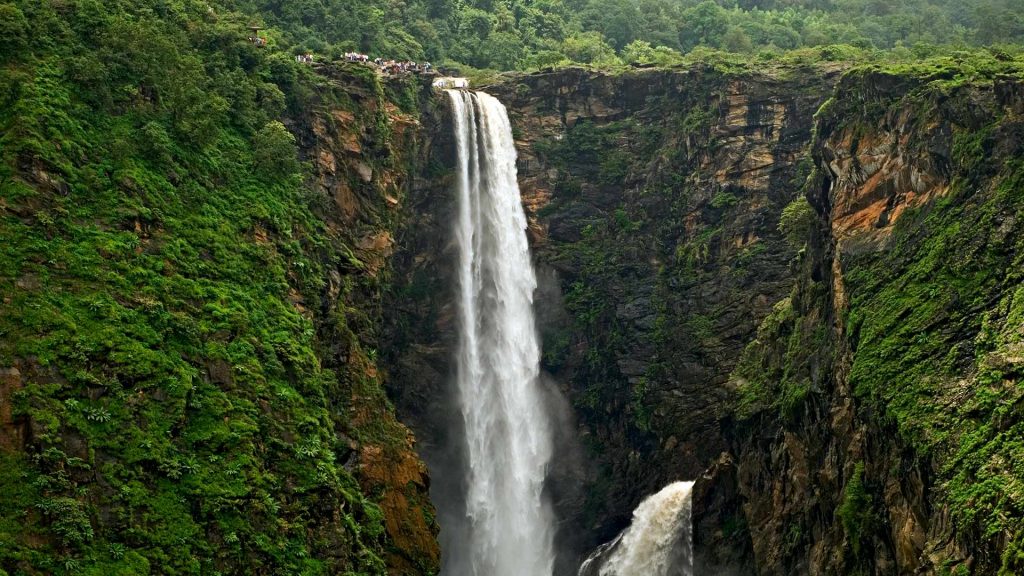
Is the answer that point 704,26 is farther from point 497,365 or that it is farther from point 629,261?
point 497,365

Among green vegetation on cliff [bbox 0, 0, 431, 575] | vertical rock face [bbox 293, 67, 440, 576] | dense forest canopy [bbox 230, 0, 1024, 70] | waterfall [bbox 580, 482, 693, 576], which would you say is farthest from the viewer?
dense forest canopy [bbox 230, 0, 1024, 70]

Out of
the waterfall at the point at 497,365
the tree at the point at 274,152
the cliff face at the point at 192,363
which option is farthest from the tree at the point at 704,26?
the tree at the point at 274,152

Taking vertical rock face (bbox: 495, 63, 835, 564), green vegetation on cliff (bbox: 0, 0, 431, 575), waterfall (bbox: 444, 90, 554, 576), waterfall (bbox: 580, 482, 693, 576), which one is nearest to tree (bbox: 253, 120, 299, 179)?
green vegetation on cliff (bbox: 0, 0, 431, 575)

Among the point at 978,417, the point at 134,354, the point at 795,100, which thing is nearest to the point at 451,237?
the point at 795,100

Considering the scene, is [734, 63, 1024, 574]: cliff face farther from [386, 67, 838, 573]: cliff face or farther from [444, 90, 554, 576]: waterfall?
[444, 90, 554, 576]: waterfall

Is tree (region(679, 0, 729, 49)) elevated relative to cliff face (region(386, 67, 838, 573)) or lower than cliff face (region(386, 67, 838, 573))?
elevated

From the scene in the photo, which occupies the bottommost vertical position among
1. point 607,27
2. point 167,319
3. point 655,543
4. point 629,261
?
point 655,543

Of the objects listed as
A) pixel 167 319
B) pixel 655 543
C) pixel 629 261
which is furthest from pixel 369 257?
pixel 655 543
